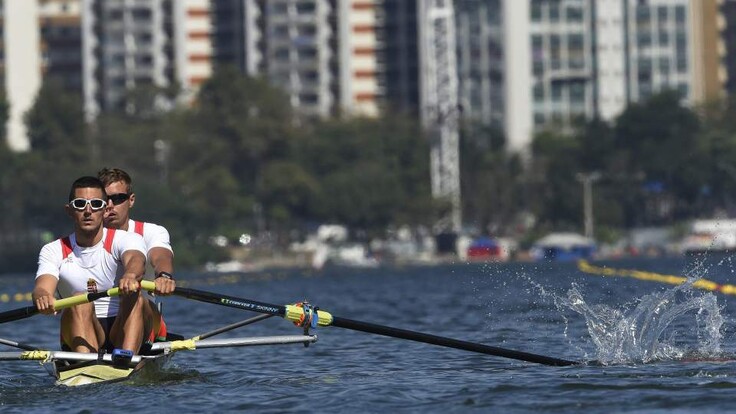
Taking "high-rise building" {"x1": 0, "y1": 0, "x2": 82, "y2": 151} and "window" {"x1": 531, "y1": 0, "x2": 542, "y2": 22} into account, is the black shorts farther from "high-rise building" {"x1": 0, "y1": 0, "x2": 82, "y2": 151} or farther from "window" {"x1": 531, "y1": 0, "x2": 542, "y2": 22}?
"window" {"x1": 531, "y1": 0, "x2": 542, "y2": 22}

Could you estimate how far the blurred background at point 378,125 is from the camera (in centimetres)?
11731

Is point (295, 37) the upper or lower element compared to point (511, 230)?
upper

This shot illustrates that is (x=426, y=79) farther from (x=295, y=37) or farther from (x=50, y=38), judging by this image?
(x=50, y=38)

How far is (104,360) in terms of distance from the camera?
16.8 meters

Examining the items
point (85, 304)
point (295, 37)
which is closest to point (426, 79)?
point (295, 37)

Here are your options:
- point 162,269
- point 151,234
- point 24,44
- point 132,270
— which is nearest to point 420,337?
point 162,269

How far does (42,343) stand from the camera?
26.7 m

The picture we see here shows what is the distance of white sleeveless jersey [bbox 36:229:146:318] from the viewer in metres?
16.6

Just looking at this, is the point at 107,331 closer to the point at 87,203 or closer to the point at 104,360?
the point at 104,360

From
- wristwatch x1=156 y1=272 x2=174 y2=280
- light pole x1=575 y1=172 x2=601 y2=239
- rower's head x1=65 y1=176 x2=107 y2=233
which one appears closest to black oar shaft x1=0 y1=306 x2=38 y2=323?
rower's head x1=65 y1=176 x2=107 y2=233

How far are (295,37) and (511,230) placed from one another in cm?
3291

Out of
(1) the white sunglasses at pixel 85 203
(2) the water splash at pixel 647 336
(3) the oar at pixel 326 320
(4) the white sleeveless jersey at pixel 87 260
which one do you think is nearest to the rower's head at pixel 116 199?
(4) the white sleeveless jersey at pixel 87 260

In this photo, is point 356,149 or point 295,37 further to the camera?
point 295,37

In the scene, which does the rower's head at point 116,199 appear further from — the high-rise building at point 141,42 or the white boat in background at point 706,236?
the high-rise building at point 141,42
